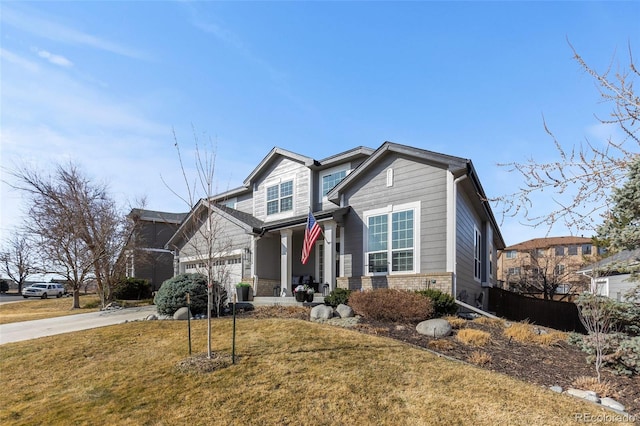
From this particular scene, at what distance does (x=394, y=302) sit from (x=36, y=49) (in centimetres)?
1065

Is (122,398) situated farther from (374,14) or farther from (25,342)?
(374,14)

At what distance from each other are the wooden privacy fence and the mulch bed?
9390mm

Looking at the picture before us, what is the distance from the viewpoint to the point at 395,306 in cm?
1062

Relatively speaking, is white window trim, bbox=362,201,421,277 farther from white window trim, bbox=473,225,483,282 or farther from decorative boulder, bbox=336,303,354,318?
white window trim, bbox=473,225,483,282

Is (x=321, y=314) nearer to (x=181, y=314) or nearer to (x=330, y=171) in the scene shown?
(x=181, y=314)

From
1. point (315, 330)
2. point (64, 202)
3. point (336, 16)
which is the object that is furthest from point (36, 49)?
point (64, 202)

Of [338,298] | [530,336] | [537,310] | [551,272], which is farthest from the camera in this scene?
[551,272]

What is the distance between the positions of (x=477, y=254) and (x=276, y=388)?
13979mm

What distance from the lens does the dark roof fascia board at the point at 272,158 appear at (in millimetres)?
18281

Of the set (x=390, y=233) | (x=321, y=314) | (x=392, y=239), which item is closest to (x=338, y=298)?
(x=321, y=314)

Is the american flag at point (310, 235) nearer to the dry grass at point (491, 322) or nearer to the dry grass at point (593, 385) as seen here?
the dry grass at point (491, 322)

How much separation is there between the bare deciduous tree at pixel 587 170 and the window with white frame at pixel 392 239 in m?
9.22

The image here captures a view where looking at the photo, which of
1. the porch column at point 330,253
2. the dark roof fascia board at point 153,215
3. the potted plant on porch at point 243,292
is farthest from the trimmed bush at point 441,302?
the dark roof fascia board at point 153,215

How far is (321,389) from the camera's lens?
5.84m
